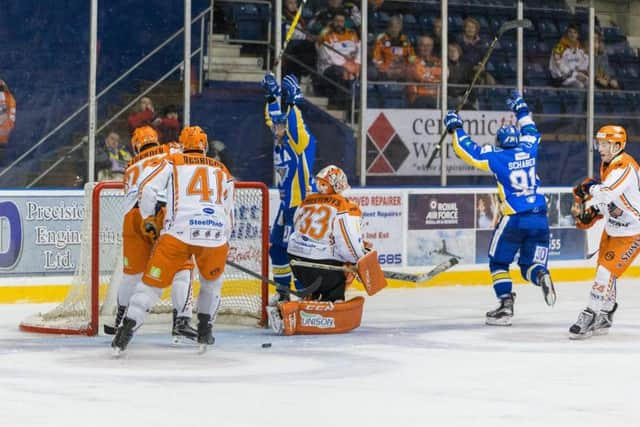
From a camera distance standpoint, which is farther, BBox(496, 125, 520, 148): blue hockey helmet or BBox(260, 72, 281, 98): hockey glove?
BBox(260, 72, 281, 98): hockey glove

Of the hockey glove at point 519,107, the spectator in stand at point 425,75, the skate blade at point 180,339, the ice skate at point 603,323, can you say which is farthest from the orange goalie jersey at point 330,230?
the spectator in stand at point 425,75

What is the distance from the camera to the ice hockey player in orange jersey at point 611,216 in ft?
25.0

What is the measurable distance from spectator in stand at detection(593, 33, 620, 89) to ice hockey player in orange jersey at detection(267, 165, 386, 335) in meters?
5.99

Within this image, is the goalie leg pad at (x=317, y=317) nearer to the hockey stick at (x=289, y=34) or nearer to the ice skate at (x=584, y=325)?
the ice skate at (x=584, y=325)

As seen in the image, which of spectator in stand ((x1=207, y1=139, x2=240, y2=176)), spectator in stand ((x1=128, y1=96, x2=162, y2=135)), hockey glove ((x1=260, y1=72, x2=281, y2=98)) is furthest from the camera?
spectator in stand ((x1=207, y1=139, x2=240, y2=176))

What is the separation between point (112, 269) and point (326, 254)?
1315 mm

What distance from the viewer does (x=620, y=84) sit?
524 inches

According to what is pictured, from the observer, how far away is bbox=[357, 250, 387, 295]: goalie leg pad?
25.8 ft

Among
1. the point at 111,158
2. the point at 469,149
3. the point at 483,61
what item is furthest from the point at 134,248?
the point at 483,61

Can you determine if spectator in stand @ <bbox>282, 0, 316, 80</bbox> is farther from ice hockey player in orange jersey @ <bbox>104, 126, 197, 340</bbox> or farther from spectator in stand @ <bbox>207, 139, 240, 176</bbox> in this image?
ice hockey player in orange jersey @ <bbox>104, 126, 197, 340</bbox>

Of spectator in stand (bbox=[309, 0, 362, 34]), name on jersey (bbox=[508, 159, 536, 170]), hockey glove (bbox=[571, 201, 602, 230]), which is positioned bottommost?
hockey glove (bbox=[571, 201, 602, 230])

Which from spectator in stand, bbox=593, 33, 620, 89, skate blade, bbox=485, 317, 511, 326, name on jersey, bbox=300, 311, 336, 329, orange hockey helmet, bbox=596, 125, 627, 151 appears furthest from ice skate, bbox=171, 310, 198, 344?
spectator in stand, bbox=593, 33, 620, 89

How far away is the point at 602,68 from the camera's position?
13297mm

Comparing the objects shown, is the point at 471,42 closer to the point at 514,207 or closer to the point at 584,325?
the point at 514,207
